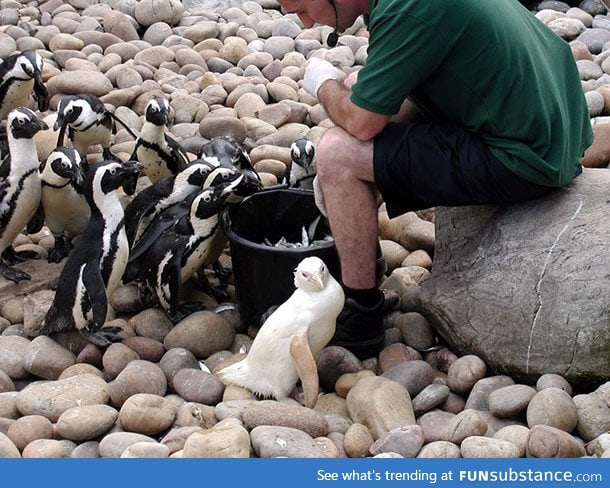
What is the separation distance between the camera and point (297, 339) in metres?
4.01

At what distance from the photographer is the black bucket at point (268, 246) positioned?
4.48 m

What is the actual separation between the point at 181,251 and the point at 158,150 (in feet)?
4.55

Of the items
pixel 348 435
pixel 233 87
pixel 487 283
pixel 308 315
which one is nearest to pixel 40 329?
pixel 308 315

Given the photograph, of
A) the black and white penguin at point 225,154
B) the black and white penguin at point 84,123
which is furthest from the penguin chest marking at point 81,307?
the black and white penguin at point 84,123

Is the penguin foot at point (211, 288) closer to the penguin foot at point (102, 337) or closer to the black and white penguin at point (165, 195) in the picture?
the black and white penguin at point (165, 195)

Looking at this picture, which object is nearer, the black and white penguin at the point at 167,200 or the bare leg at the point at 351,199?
the bare leg at the point at 351,199

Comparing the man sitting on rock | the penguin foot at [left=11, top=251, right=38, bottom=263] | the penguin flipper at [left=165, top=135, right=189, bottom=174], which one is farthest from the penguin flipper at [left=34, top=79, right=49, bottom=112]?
the man sitting on rock

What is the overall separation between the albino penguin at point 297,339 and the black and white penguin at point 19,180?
1714 millimetres

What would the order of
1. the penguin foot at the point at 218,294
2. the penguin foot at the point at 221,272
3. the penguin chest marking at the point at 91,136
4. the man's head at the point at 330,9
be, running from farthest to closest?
the penguin chest marking at the point at 91,136, the penguin foot at the point at 221,272, the penguin foot at the point at 218,294, the man's head at the point at 330,9

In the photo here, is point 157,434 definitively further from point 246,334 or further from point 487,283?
point 487,283

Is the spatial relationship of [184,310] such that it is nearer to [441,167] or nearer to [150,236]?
[150,236]

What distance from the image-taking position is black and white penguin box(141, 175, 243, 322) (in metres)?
4.81

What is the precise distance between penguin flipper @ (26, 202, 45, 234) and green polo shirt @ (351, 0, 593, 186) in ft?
7.70

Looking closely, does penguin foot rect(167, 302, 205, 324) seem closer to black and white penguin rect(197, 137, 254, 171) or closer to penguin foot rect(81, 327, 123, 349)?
penguin foot rect(81, 327, 123, 349)
